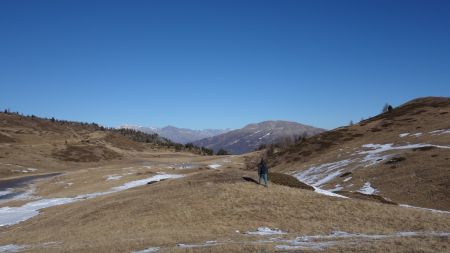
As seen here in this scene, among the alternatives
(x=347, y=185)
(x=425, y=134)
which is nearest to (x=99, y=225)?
(x=347, y=185)

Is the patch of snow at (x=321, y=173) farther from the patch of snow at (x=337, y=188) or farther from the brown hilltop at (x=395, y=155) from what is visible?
the patch of snow at (x=337, y=188)

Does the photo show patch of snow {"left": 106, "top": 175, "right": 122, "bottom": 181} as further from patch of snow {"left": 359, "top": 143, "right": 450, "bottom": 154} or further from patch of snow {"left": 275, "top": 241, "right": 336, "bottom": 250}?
patch of snow {"left": 275, "top": 241, "right": 336, "bottom": 250}

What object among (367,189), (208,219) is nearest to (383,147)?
(367,189)

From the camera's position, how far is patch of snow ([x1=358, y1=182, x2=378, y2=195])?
5022 cm

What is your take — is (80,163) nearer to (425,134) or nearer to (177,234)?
(425,134)

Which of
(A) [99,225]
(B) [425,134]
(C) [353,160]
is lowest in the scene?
(A) [99,225]

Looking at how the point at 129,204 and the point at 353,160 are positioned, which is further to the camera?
the point at 353,160

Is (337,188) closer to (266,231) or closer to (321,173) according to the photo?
(321,173)

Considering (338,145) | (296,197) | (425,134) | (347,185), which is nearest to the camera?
(296,197)

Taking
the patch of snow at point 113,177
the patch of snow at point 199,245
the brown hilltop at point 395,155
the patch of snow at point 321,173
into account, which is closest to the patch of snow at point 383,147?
the brown hilltop at point 395,155

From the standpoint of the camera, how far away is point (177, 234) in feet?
84.9

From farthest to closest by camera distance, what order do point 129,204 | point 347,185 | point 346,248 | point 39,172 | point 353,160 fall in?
point 39,172, point 353,160, point 347,185, point 129,204, point 346,248

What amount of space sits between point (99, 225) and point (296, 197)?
1427 centimetres

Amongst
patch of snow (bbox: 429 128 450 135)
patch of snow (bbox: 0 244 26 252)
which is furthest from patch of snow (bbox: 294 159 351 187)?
patch of snow (bbox: 0 244 26 252)
